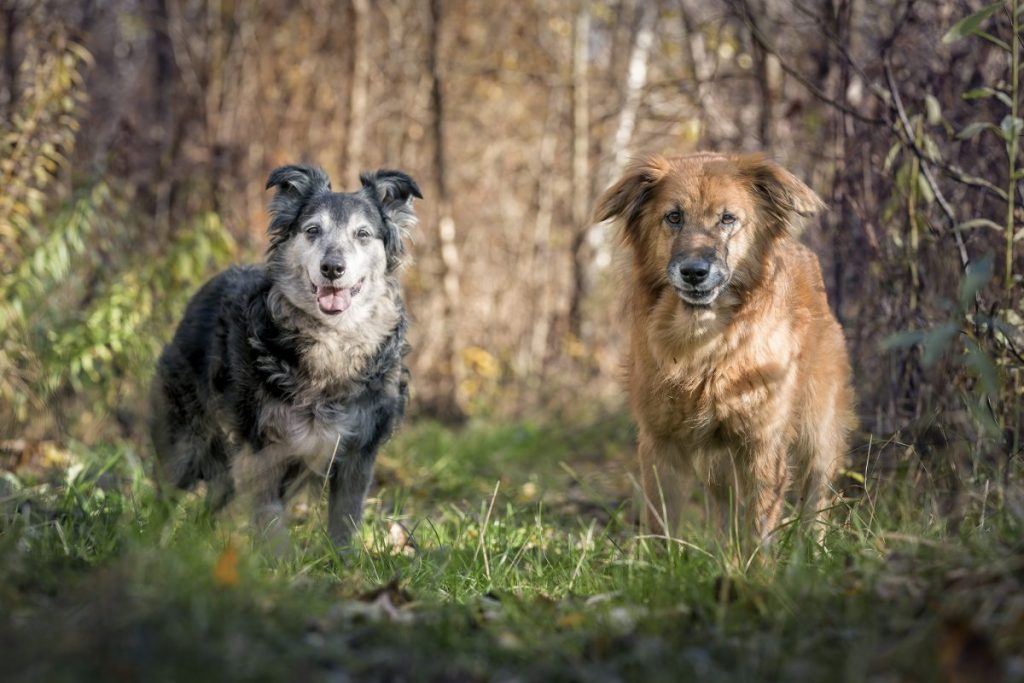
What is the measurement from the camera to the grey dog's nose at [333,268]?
4770mm

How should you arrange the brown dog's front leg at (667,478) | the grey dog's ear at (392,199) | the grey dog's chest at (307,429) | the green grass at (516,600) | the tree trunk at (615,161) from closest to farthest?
the green grass at (516,600), the brown dog's front leg at (667,478), the grey dog's chest at (307,429), the grey dog's ear at (392,199), the tree trunk at (615,161)

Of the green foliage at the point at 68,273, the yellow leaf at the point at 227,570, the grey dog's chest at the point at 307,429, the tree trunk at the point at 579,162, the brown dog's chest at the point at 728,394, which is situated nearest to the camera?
the yellow leaf at the point at 227,570

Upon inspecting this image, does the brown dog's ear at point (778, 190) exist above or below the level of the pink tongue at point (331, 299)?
above

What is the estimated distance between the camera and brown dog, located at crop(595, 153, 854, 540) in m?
4.37

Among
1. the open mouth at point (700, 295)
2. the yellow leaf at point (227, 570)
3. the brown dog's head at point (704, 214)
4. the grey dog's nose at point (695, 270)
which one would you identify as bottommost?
the yellow leaf at point (227, 570)

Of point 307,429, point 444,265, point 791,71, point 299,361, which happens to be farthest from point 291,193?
point 444,265

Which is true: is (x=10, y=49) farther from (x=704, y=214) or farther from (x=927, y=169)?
(x=927, y=169)

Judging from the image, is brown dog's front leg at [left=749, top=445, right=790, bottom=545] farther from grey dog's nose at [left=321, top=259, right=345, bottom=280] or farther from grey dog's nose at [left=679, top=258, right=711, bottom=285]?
grey dog's nose at [left=321, top=259, right=345, bottom=280]

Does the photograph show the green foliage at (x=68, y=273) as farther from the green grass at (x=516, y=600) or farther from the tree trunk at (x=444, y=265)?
the tree trunk at (x=444, y=265)

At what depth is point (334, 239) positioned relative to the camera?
193 inches

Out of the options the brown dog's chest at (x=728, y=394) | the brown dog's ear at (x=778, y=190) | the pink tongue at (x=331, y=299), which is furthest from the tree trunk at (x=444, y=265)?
the brown dog's chest at (x=728, y=394)

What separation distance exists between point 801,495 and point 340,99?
298 inches

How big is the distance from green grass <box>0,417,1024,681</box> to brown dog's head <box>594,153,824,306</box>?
109 cm

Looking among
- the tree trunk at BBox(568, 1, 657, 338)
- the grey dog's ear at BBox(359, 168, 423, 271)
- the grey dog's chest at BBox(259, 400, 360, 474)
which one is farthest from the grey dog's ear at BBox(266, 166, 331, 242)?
the tree trunk at BBox(568, 1, 657, 338)
